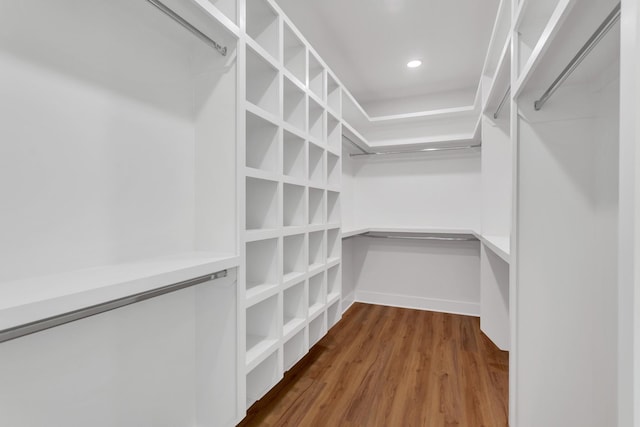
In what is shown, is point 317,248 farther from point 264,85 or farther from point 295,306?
point 264,85

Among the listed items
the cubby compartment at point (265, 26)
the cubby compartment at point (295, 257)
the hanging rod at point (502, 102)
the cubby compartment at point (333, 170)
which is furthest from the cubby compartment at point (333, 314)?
the hanging rod at point (502, 102)

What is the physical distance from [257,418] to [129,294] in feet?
3.81

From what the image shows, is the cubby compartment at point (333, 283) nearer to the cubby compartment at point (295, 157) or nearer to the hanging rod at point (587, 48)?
the cubby compartment at point (295, 157)

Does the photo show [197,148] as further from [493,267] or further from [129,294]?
[493,267]

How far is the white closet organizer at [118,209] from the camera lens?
780mm

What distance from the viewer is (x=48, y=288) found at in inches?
28.1

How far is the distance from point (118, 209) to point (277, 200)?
71cm

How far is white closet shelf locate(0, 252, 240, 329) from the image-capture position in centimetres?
61

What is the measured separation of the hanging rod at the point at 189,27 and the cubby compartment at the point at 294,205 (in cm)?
Result: 87

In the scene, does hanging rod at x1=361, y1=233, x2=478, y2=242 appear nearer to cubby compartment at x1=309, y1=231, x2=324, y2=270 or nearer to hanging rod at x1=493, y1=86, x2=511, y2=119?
hanging rod at x1=493, y1=86, x2=511, y2=119

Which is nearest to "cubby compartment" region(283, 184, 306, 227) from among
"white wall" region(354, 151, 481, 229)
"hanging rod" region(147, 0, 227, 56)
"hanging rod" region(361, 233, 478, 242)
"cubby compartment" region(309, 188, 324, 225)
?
"cubby compartment" region(309, 188, 324, 225)

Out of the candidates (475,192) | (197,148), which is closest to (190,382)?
(197,148)

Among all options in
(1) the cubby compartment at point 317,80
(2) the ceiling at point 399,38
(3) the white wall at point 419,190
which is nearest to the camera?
(2) the ceiling at point 399,38

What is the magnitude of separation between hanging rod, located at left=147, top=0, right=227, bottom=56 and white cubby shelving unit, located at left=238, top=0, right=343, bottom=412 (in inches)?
3.3
